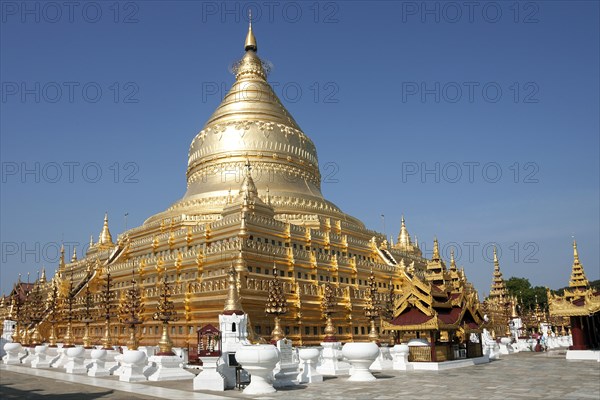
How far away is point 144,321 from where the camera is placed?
3647cm

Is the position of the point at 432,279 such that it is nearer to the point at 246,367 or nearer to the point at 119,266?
the point at 246,367

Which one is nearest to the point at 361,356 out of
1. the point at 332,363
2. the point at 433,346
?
the point at 332,363

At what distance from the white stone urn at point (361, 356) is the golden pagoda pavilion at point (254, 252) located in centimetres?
674

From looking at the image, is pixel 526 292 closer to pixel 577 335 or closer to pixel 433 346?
pixel 577 335

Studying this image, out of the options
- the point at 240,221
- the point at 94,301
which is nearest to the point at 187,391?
the point at 240,221

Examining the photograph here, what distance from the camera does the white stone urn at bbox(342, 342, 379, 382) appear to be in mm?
19438

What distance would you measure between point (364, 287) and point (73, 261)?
3090cm

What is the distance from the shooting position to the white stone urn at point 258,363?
53.5ft

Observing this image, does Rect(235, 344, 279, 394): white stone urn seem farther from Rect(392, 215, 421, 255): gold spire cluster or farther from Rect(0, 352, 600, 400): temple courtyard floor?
Rect(392, 215, 421, 255): gold spire cluster

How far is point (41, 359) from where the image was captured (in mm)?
29625

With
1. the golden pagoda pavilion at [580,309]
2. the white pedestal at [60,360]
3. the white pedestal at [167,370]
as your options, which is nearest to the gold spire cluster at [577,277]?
the golden pagoda pavilion at [580,309]

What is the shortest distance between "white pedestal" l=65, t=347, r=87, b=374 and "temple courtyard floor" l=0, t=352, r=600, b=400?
7.23 ft

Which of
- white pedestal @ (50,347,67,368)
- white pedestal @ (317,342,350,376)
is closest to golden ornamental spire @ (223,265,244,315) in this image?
white pedestal @ (317,342,350,376)

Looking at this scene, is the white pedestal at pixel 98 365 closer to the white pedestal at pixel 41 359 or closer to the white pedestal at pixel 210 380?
the white pedestal at pixel 41 359
